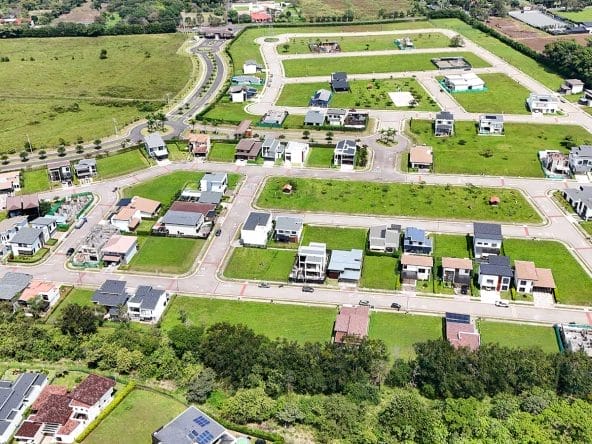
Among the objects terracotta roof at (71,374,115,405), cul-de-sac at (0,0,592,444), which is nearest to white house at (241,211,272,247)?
cul-de-sac at (0,0,592,444)

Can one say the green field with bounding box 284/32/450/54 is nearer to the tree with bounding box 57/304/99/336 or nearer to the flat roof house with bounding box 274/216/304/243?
the flat roof house with bounding box 274/216/304/243

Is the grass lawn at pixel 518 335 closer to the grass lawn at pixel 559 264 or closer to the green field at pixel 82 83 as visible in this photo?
the grass lawn at pixel 559 264

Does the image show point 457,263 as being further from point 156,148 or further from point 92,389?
point 156,148

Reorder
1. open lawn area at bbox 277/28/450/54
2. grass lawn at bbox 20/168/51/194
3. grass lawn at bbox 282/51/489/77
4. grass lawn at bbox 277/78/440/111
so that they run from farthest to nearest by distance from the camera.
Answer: open lawn area at bbox 277/28/450/54, grass lawn at bbox 282/51/489/77, grass lawn at bbox 277/78/440/111, grass lawn at bbox 20/168/51/194

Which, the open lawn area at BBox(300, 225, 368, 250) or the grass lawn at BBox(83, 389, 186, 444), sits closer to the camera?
the grass lawn at BBox(83, 389, 186, 444)

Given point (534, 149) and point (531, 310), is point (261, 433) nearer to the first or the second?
point (531, 310)

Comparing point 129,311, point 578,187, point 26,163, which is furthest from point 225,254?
point 578,187

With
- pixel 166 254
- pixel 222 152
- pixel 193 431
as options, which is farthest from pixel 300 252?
pixel 222 152
